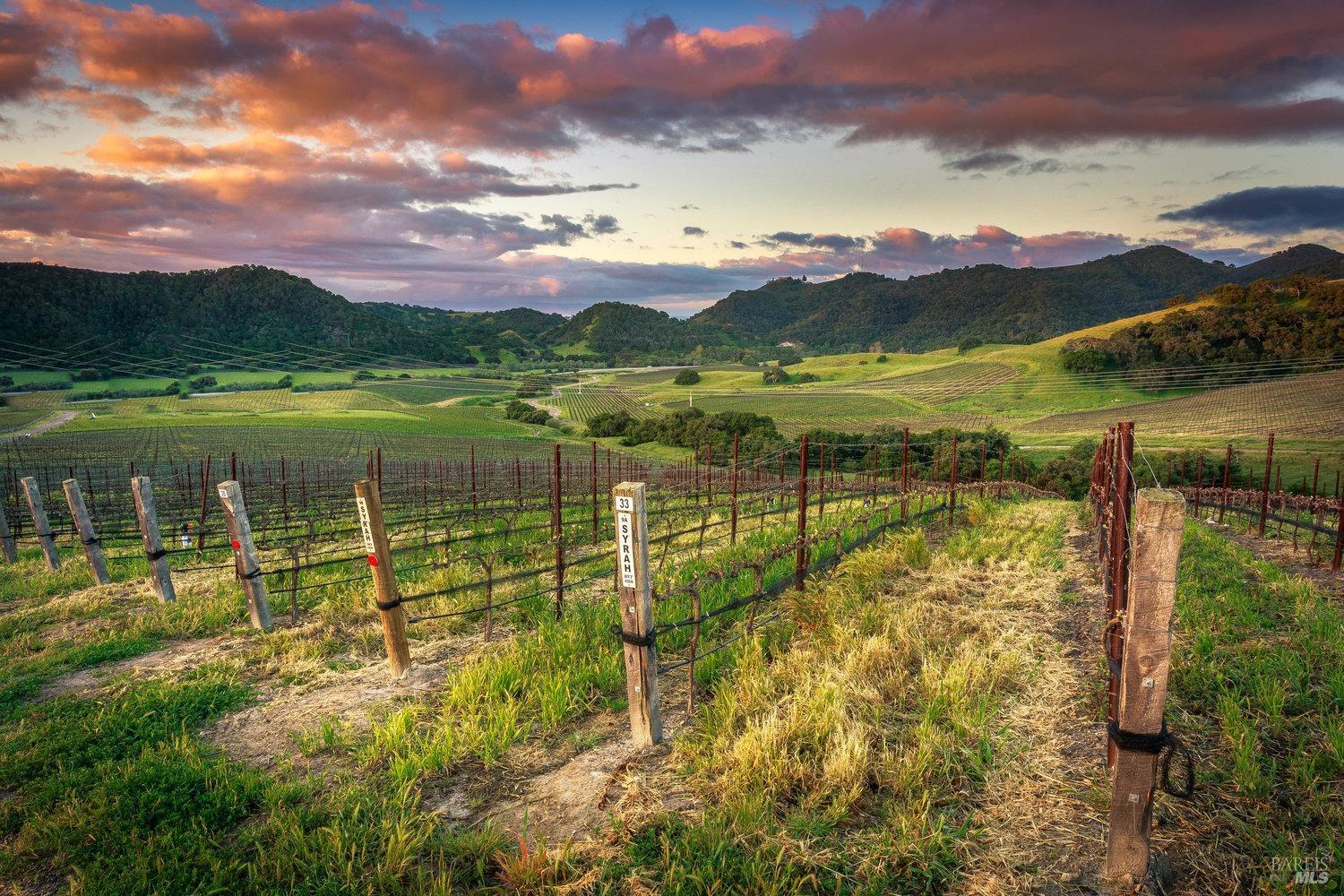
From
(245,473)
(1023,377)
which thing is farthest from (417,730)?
(1023,377)

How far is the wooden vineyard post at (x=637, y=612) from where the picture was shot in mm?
4629

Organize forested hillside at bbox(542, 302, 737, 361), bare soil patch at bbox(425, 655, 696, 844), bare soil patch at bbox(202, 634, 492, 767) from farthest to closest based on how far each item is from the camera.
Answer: forested hillside at bbox(542, 302, 737, 361)
bare soil patch at bbox(202, 634, 492, 767)
bare soil patch at bbox(425, 655, 696, 844)

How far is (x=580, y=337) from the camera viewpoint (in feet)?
530

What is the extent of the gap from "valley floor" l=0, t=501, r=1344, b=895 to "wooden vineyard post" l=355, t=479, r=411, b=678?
1.01 ft

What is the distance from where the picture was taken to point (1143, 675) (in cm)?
286

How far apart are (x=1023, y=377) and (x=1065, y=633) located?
77843 mm

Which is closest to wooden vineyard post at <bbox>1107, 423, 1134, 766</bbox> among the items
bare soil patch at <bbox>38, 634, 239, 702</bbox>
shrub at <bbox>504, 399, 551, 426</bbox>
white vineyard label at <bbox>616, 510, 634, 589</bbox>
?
white vineyard label at <bbox>616, 510, 634, 589</bbox>

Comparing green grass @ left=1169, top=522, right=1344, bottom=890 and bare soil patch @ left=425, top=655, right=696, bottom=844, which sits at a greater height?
green grass @ left=1169, top=522, right=1344, bottom=890

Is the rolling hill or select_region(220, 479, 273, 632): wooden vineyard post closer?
select_region(220, 479, 273, 632): wooden vineyard post

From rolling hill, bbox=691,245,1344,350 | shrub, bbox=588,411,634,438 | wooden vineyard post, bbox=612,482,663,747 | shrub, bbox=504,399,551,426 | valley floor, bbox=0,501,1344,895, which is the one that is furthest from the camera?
rolling hill, bbox=691,245,1344,350

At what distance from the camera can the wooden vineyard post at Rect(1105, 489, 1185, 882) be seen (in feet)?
9.02

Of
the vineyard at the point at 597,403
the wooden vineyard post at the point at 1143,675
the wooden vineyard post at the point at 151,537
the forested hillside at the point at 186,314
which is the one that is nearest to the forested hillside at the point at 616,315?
the forested hillside at the point at 186,314

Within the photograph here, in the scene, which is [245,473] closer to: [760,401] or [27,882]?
[27,882]

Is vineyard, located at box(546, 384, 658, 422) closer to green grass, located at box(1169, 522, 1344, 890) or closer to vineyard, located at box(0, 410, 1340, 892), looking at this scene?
vineyard, located at box(0, 410, 1340, 892)
